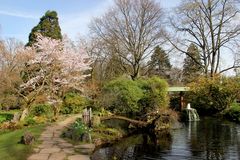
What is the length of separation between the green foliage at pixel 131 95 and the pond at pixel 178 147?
14.2 feet

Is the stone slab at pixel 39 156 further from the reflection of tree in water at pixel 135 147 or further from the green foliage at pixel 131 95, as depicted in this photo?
A: the green foliage at pixel 131 95

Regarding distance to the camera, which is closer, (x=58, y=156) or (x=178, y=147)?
(x=58, y=156)

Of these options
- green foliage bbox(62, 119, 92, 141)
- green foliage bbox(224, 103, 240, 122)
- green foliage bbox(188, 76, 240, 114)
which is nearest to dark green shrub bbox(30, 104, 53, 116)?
green foliage bbox(62, 119, 92, 141)

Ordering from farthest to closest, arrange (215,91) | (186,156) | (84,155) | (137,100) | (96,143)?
(215,91) → (137,100) → (96,143) → (186,156) → (84,155)

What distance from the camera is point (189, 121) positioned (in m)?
25.2

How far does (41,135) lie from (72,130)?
4.45 feet

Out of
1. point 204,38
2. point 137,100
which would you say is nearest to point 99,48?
point 204,38

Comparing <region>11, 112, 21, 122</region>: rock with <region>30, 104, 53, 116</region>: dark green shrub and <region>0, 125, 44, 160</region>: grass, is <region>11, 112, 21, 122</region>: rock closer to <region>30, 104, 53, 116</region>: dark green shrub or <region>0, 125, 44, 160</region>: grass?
<region>30, 104, 53, 116</region>: dark green shrub

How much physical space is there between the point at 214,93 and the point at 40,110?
1696 cm

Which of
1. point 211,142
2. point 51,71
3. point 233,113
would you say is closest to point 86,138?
point 211,142

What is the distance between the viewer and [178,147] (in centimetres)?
1447

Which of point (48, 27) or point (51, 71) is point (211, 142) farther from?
point (48, 27)

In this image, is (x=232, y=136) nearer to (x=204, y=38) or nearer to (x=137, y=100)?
(x=137, y=100)

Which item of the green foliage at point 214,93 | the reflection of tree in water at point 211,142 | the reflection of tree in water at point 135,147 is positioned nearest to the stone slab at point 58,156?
the reflection of tree in water at point 135,147
